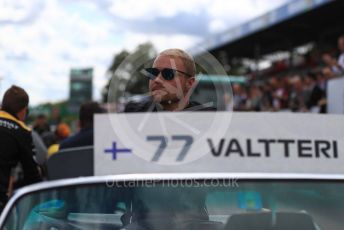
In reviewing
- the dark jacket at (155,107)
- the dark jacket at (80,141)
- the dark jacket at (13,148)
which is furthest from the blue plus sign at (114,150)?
the dark jacket at (80,141)

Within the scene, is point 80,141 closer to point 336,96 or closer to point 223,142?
point 223,142

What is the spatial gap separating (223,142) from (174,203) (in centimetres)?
45

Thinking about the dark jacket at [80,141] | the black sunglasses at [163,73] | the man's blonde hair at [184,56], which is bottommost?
the dark jacket at [80,141]

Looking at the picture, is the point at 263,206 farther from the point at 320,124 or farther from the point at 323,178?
the point at 320,124

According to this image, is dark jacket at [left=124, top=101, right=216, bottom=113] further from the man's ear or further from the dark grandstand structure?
the dark grandstand structure

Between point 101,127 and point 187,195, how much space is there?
2.08 ft

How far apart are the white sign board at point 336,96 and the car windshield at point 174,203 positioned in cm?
597

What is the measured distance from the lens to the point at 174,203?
237cm

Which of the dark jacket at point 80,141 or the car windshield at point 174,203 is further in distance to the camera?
the dark jacket at point 80,141

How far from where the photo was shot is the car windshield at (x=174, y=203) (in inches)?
91.9

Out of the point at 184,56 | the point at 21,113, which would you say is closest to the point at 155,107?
the point at 184,56

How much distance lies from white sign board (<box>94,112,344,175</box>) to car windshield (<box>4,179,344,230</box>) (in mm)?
202

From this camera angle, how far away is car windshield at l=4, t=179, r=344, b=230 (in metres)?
2.33

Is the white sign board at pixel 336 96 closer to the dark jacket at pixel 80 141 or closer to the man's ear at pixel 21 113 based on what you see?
the dark jacket at pixel 80 141
